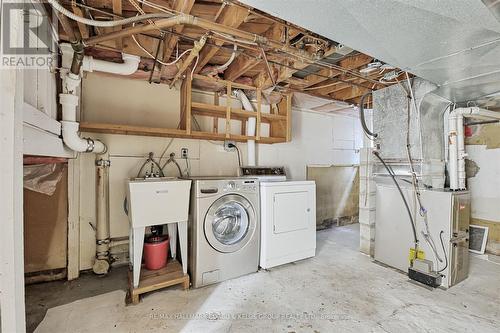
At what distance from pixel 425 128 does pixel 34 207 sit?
426cm

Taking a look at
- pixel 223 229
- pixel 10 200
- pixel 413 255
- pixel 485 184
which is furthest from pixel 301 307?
pixel 485 184

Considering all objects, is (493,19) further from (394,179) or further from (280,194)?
(280,194)

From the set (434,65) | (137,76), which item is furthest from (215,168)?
(434,65)

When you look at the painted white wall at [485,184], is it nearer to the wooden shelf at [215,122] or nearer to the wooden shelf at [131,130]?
the wooden shelf at [215,122]

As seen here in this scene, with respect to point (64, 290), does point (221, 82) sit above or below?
above

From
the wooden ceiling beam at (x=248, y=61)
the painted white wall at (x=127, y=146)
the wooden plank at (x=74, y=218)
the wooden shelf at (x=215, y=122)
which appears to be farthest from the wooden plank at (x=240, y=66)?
the wooden plank at (x=74, y=218)

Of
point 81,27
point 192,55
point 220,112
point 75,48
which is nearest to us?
point 81,27

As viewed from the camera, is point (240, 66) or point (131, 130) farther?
point (240, 66)

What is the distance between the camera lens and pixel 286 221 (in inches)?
109

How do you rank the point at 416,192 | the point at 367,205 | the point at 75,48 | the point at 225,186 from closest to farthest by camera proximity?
the point at 75,48
the point at 225,186
the point at 416,192
the point at 367,205

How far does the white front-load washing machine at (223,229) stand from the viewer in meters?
2.26

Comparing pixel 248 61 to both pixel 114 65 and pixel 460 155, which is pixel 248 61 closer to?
pixel 114 65

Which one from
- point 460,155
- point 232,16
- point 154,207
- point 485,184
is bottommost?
point 154,207

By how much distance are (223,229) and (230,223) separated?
0.34 feet
